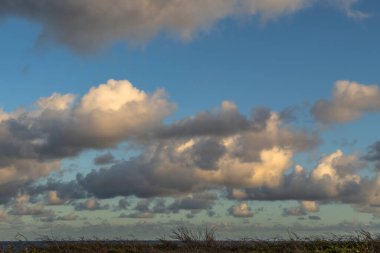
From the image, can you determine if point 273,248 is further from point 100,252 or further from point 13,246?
point 13,246

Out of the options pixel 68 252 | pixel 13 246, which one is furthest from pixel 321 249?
pixel 13 246

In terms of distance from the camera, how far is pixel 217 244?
35812 millimetres

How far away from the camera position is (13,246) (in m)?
37.2

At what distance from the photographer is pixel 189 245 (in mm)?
36062

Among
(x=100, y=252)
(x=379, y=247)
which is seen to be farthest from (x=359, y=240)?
(x=100, y=252)

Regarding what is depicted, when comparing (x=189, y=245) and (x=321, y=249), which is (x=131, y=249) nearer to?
(x=189, y=245)

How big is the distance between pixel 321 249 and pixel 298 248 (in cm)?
133

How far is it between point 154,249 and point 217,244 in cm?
386

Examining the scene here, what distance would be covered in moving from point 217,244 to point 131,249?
527 cm

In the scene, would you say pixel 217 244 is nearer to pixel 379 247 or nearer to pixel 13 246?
pixel 379 247

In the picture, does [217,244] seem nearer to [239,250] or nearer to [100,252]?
[239,250]

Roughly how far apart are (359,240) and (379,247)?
210 cm

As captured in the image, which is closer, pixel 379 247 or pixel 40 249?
pixel 379 247

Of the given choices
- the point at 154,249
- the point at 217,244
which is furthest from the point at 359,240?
the point at 154,249
